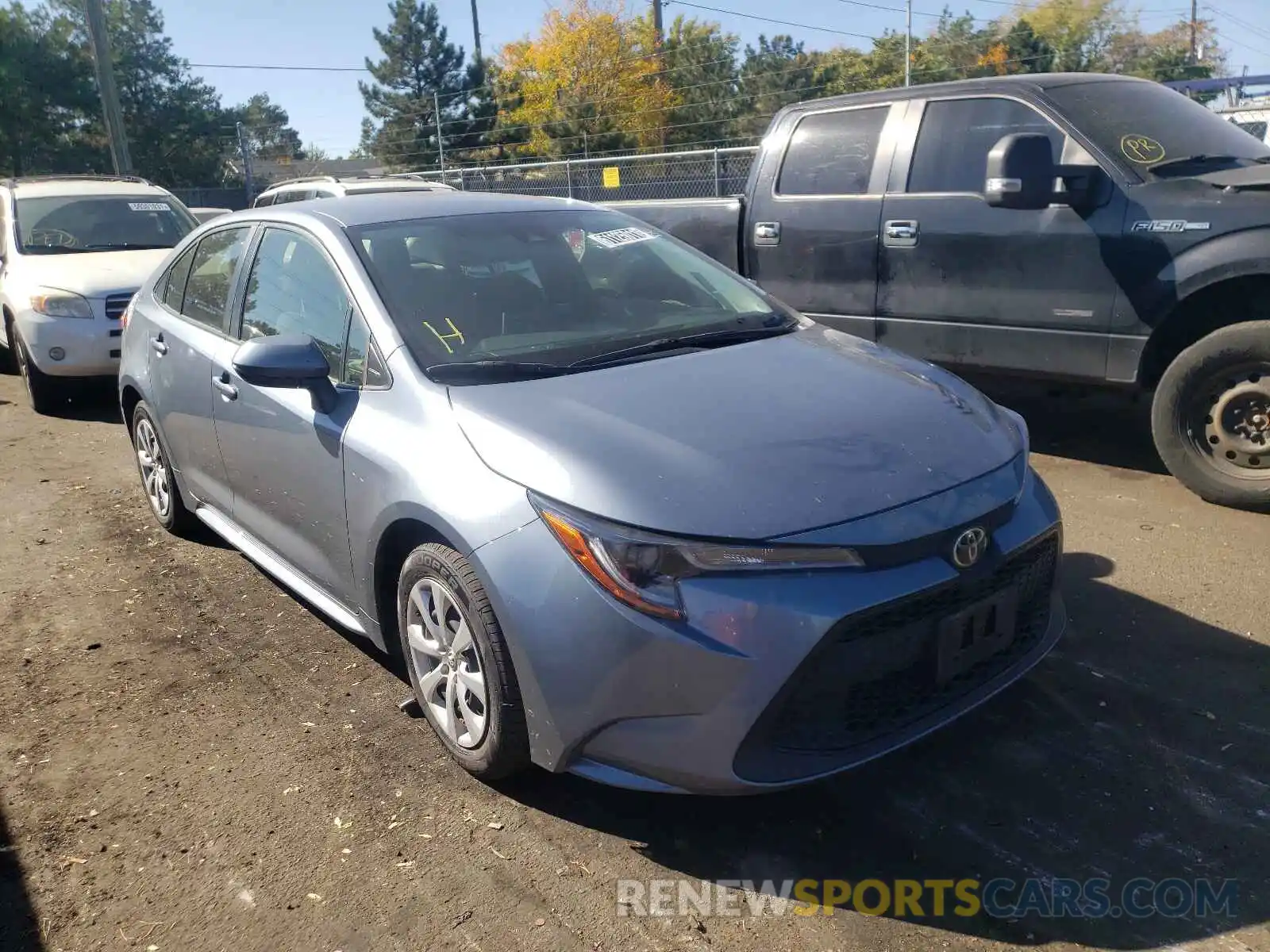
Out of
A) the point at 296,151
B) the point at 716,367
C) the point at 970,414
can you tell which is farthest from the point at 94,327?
the point at 296,151

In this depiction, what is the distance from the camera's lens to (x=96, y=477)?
6555mm

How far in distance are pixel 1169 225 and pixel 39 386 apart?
7948 millimetres

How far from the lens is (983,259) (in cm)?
555

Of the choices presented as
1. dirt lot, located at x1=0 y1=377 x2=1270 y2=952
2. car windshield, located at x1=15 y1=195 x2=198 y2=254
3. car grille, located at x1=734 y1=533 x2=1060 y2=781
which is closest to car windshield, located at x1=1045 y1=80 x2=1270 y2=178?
dirt lot, located at x1=0 y1=377 x2=1270 y2=952

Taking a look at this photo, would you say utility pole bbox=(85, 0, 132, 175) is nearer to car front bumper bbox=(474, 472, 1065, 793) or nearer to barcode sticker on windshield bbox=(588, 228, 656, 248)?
barcode sticker on windshield bbox=(588, 228, 656, 248)

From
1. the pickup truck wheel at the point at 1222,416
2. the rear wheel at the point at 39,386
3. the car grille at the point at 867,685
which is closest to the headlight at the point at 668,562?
the car grille at the point at 867,685

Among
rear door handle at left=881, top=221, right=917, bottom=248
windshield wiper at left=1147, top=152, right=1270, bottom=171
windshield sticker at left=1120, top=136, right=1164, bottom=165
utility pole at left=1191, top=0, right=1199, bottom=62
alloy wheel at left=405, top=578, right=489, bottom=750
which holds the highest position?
utility pole at left=1191, top=0, right=1199, bottom=62

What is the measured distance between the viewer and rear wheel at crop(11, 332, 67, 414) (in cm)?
829

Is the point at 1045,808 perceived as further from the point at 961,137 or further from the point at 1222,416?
the point at 961,137

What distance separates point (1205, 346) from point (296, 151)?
317ft

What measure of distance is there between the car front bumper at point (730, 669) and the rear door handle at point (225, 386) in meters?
1.81

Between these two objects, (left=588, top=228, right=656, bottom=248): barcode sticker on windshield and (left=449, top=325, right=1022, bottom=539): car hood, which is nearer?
(left=449, top=325, right=1022, bottom=539): car hood

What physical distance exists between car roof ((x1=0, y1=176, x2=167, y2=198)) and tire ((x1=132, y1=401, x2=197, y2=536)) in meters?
5.25

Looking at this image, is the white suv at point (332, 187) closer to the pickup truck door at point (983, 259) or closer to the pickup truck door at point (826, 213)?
the pickup truck door at point (826, 213)
